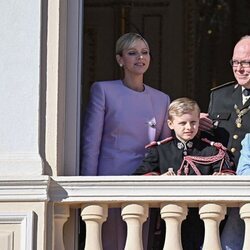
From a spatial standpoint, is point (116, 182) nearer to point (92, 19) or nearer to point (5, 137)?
point (5, 137)

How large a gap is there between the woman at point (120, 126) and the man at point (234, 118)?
0.28 m

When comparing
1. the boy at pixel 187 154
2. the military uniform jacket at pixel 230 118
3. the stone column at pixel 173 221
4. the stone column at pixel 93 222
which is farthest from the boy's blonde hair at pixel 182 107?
the stone column at pixel 93 222

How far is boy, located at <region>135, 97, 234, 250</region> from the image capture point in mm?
7180

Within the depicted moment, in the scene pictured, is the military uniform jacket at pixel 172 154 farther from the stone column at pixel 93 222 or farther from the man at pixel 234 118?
the stone column at pixel 93 222

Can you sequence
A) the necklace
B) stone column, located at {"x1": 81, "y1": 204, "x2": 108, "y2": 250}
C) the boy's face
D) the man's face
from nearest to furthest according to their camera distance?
1. stone column, located at {"x1": 81, "y1": 204, "x2": 108, "y2": 250}
2. the boy's face
3. the man's face
4. the necklace

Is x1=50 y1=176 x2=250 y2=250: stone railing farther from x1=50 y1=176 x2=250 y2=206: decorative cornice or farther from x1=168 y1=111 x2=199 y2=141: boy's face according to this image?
x1=168 y1=111 x2=199 y2=141: boy's face

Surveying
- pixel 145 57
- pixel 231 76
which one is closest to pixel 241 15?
pixel 231 76

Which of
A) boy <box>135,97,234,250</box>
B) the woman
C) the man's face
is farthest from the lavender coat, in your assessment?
the man's face

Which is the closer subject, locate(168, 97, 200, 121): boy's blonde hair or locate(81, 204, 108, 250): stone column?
locate(81, 204, 108, 250): stone column

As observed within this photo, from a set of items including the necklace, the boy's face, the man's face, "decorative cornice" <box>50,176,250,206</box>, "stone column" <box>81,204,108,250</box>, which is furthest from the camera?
the necklace

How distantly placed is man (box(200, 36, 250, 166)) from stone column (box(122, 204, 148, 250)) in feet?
1.99

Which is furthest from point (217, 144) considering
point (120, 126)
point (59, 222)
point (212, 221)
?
point (59, 222)

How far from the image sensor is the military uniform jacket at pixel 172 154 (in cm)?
721

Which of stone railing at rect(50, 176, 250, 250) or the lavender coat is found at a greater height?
the lavender coat
